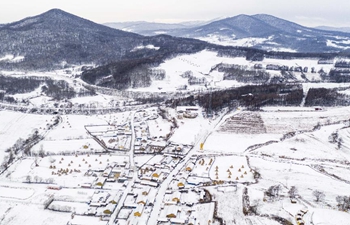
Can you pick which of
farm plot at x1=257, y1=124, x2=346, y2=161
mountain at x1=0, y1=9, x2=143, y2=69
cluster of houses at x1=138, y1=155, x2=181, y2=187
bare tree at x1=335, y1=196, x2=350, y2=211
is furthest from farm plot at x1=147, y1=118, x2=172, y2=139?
mountain at x1=0, y1=9, x2=143, y2=69

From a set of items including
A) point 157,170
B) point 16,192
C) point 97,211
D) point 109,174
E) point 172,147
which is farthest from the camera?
point 172,147

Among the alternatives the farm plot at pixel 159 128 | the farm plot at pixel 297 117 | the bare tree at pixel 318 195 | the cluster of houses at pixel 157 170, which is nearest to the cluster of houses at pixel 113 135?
the farm plot at pixel 159 128

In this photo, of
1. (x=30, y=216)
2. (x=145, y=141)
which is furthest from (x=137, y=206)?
(x=145, y=141)

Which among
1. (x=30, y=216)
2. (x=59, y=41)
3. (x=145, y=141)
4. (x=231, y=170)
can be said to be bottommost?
(x=30, y=216)

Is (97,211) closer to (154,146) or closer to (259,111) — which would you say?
(154,146)

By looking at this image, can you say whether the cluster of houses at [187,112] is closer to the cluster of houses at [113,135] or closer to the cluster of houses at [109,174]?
the cluster of houses at [113,135]

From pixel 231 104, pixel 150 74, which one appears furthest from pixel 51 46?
pixel 231 104

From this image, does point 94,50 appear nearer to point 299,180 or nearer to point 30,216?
point 30,216
